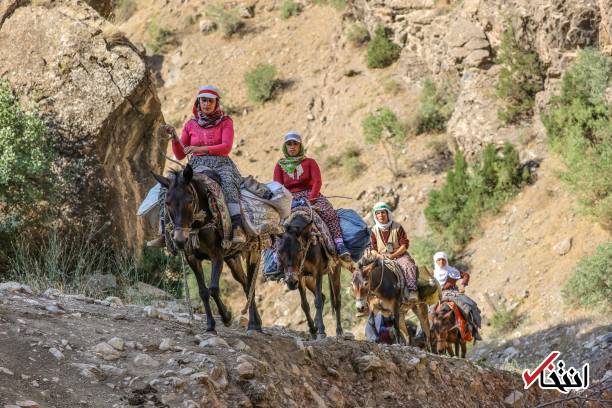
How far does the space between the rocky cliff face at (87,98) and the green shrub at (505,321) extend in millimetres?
11281

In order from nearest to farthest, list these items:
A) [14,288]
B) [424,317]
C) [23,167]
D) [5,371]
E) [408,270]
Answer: [5,371]
[14,288]
[408,270]
[424,317]
[23,167]

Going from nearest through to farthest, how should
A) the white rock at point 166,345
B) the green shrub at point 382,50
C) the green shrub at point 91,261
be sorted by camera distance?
the white rock at point 166,345 → the green shrub at point 91,261 → the green shrub at point 382,50

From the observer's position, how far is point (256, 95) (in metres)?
44.6

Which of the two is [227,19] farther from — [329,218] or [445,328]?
[329,218]

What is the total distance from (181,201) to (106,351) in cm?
163

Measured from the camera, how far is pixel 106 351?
7.13 metres

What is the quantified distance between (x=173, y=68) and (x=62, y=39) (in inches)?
1300

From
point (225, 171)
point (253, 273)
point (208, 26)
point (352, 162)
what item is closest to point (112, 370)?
point (225, 171)

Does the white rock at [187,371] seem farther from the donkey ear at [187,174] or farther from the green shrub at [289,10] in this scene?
the green shrub at [289,10]

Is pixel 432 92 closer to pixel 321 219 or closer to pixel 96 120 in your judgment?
pixel 96 120

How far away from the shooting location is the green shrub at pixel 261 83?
44438 millimetres

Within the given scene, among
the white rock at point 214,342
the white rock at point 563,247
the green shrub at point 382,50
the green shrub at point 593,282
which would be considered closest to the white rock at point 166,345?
the white rock at point 214,342

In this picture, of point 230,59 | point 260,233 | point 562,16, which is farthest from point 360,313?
point 230,59

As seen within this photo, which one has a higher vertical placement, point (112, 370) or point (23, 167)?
point (23, 167)
